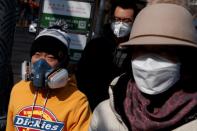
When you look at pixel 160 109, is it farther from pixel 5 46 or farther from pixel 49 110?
pixel 5 46

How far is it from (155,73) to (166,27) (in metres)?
0.23

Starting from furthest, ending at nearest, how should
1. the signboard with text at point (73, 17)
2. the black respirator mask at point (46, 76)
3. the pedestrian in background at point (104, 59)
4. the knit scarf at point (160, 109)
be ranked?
1. the signboard with text at point (73, 17)
2. the pedestrian in background at point (104, 59)
3. the black respirator mask at point (46, 76)
4. the knit scarf at point (160, 109)

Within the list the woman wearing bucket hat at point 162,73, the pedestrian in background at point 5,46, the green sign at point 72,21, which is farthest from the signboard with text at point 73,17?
the woman wearing bucket hat at point 162,73

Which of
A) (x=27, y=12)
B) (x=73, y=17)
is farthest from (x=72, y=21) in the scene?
(x=27, y=12)

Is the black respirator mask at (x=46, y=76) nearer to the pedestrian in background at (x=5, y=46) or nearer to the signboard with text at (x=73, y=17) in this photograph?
the pedestrian in background at (x=5, y=46)

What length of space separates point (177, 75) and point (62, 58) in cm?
107

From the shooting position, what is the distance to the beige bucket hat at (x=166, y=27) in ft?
7.48

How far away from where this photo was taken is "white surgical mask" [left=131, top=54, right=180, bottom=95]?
2293 mm

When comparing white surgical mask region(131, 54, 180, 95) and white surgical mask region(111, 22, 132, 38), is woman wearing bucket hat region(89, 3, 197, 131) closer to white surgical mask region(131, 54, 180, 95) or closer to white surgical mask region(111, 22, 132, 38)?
white surgical mask region(131, 54, 180, 95)

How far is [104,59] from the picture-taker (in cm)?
365

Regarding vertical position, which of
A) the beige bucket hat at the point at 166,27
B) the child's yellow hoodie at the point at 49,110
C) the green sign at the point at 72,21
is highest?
the beige bucket hat at the point at 166,27

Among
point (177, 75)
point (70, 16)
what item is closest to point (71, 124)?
point (177, 75)

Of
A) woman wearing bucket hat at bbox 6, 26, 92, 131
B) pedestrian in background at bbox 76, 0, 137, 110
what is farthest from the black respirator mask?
pedestrian in background at bbox 76, 0, 137, 110

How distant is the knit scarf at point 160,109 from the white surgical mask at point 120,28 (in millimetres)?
1291
